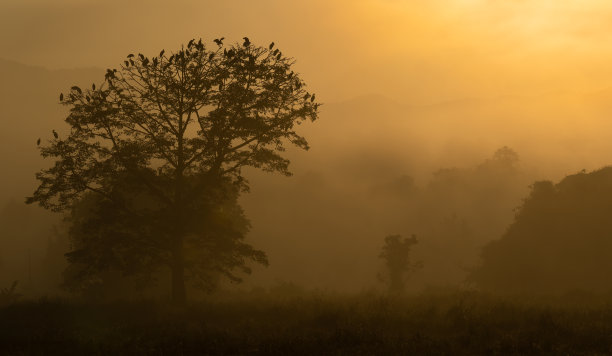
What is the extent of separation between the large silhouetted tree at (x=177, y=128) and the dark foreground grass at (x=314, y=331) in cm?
458

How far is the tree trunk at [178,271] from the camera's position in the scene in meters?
21.7

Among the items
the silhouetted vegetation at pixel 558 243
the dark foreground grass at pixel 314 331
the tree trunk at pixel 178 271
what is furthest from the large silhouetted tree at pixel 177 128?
the silhouetted vegetation at pixel 558 243

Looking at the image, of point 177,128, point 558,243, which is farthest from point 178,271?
point 558,243

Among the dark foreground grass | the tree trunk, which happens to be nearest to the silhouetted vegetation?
the dark foreground grass

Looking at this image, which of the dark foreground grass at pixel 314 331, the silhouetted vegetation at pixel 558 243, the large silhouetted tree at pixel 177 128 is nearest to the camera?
the dark foreground grass at pixel 314 331

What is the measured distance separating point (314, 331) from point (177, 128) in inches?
438

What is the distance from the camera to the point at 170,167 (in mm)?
22453

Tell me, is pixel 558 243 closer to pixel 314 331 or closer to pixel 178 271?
pixel 178 271

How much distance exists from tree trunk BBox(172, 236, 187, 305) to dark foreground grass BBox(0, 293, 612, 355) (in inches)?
81.3

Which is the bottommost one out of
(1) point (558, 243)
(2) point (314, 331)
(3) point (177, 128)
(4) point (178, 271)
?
(2) point (314, 331)

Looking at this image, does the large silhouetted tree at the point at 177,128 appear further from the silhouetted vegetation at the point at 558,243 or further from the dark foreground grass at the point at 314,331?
the silhouetted vegetation at the point at 558,243

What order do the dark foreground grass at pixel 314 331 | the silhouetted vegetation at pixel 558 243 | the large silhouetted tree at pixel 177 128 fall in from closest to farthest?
the dark foreground grass at pixel 314 331, the large silhouetted tree at pixel 177 128, the silhouetted vegetation at pixel 558 243

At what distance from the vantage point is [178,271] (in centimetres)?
2191

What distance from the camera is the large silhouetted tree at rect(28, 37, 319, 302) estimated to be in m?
20.2
